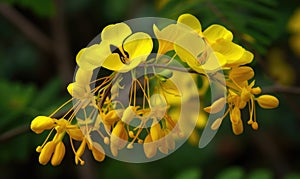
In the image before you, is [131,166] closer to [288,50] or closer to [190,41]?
[288,50]

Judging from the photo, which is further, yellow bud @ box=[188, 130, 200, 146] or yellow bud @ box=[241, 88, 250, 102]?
yellow bud @ box=[188, 130, 200, 146]

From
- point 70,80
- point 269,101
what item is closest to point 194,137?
point 70,80

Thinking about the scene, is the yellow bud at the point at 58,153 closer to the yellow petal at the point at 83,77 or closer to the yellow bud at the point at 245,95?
the yellow petal at the point at 83,77

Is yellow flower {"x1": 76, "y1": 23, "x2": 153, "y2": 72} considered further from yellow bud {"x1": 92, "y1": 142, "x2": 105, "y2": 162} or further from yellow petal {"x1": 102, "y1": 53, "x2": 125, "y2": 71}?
yellow bud {"x1": 92, "y1": 142, "x2": 105, "y2": 162}

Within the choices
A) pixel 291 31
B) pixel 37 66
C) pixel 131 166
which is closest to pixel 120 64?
pixel 131 166

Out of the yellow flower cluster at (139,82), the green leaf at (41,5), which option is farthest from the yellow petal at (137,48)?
the green leaf at (41,5)

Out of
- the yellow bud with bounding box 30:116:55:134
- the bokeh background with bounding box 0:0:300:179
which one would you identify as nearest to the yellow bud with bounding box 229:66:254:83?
the yellow bud with bounding box 30:116:55:134

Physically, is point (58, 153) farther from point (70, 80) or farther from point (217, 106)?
point (70, 80)
